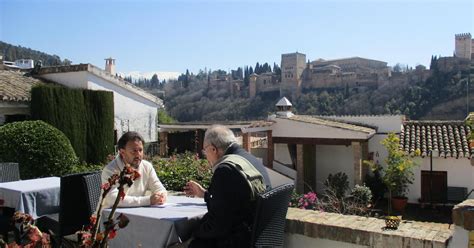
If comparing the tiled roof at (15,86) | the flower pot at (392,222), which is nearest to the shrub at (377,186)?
the tiled roof at (15,86)

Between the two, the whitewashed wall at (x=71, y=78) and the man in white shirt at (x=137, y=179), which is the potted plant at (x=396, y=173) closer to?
the whitewashed wall at (x=71, y=78)

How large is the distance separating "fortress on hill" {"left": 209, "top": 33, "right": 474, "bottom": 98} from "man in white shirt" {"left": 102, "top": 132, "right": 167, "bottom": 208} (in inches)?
2686

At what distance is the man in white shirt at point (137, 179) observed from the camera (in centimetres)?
319

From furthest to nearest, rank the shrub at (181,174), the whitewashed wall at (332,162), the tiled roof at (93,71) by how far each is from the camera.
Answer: the whitewashed wall at (332,162) < the tiled roof at (93,71) < the shrub at (181,174)

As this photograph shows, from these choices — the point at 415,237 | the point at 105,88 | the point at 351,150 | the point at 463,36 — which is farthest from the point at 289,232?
the point at 463,36

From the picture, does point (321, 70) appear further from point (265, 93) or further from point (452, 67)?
point (452, 67)

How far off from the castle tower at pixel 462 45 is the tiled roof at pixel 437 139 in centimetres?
5943

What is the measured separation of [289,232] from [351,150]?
1463 cm

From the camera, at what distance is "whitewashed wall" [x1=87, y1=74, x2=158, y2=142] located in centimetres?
1449

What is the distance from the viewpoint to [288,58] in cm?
9025

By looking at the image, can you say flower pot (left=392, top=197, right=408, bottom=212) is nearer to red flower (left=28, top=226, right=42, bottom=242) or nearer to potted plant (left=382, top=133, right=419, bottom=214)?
potted plant (left=382, top=133, right=419, bottom=214)

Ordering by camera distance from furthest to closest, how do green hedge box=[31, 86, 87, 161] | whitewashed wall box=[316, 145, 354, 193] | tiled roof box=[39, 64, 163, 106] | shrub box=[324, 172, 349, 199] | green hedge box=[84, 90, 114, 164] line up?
1. whitewashed wall box=[316, 145, 354, 193]
2. shrub box=[324, 172, 349, 199]
3. tiled roof box=[39, 64, 163, 106]
4. green hedge box=[84, 90, 114, 164]
5. green hedge box=[31, 86, 87, 161]

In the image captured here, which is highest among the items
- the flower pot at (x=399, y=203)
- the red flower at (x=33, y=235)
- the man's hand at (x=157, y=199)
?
the red flower at (x=33, y=235)

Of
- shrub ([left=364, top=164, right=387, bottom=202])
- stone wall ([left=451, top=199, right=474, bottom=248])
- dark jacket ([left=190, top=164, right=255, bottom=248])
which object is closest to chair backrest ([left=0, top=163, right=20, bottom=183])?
dark jacket ([left=190, top=164, right=255, bottom=248])
